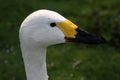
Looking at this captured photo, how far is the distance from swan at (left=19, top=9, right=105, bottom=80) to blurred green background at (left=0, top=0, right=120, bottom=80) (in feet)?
6.27

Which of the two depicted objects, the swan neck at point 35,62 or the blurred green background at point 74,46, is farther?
the blurred green background at point 74,46

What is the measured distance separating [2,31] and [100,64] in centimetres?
203

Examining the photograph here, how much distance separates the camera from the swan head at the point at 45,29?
4008 mm

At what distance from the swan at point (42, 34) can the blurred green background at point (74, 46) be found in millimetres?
1912

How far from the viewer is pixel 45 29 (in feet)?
13.2

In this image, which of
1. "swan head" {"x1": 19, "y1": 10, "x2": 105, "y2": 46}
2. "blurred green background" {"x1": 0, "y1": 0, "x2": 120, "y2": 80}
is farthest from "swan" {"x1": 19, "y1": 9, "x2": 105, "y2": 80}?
"blurred green background" {"x1": 0, "y1": 0, "x2": 120, "y2": 80}

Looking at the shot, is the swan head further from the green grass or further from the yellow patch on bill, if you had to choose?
the green grass

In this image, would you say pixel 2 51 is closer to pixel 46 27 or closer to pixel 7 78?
pixel 7 78

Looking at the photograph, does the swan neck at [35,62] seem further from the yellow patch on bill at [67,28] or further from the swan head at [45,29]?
the yellow patch on bill at [67,28]

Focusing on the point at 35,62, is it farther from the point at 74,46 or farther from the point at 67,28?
the point at 74,46

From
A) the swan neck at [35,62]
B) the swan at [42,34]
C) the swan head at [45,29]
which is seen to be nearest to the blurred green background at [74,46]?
the swan neck at [35,62]

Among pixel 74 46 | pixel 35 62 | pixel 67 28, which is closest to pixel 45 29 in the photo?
pixel 67 28

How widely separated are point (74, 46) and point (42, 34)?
319cm

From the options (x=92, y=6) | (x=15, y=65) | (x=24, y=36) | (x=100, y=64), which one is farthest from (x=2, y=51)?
(x=24, y=36)
